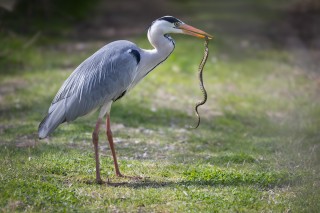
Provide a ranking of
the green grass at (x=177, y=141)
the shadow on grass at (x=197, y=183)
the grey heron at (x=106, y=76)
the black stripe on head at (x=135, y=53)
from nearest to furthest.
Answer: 1. the green grass at (x=177, y=141)
2. the shadow on grass at (x=197, y=183)
3. the grey heron at (x=106, y=76)
4. the black stripe on head at (x=135, y=53)

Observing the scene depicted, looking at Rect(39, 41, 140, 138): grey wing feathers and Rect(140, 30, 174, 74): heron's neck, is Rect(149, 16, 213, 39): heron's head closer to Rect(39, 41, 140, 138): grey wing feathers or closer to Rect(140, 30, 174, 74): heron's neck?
Rect(140, 30, 174, 74): heron's neck

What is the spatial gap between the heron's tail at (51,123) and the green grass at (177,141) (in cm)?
51

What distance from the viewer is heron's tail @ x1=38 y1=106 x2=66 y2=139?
6938mm

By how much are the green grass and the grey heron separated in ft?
2.43

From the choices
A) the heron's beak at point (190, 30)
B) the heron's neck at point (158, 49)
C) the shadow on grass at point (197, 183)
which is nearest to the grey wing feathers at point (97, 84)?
the heron's neck at point (158, 49)

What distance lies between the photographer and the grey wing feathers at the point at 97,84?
7128mm

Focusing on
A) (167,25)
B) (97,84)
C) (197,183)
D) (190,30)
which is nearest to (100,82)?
(97,84)

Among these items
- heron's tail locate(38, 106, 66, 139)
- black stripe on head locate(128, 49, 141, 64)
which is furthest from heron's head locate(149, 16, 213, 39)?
heron's tail locate(38, 106, 66, 139)

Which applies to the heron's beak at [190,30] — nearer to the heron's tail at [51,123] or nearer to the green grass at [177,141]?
the green grass at [177,141]

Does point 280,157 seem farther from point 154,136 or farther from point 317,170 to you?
point 154,136

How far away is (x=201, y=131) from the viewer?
1009 cm

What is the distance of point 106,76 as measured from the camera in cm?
720

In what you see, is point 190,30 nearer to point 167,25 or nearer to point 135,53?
point 167,25

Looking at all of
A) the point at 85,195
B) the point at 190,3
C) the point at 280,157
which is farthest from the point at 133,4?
the point at 85,195
